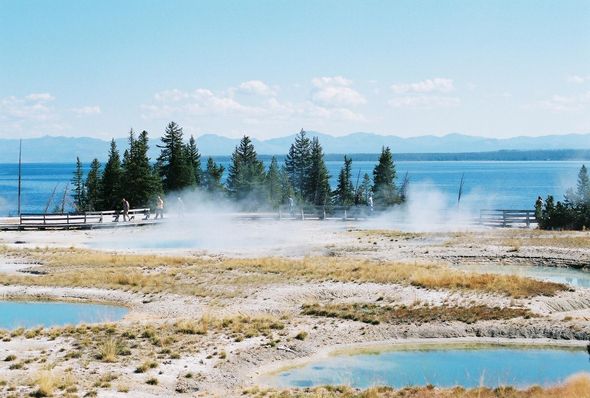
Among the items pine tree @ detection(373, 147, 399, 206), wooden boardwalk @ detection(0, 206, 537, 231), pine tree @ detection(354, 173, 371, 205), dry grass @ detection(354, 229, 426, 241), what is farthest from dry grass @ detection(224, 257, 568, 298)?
pine tree @ detection(354, 173, 371, 205)

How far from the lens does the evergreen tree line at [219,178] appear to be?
82.2 m

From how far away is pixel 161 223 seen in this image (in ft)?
199

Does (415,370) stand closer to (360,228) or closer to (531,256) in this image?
(531,256)

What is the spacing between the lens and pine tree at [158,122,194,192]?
87562mm

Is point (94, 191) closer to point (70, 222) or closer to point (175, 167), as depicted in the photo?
point (175, 167)

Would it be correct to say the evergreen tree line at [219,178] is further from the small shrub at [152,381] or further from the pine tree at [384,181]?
the small shrub at [152,381]

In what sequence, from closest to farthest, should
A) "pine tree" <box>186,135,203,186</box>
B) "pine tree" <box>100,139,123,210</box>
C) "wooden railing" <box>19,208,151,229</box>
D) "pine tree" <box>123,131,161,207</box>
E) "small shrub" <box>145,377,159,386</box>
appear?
"small shrub" <box>145,377,159,386</box> < "wooden railing" <box>19,208,151,229</box> < "pine tree" <box>123,131,161,207</box> < "pine tree" <box>100,139,123,210</box> < "pine tree" <box>186,135,203,186</box>

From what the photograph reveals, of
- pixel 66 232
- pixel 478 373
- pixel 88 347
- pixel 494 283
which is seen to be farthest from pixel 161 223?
pixel 478 373

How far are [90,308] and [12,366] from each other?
9.98m

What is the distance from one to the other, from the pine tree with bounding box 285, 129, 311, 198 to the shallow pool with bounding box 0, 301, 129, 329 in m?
78.6

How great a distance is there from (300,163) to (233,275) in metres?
75.7

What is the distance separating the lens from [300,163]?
10975 centimetres

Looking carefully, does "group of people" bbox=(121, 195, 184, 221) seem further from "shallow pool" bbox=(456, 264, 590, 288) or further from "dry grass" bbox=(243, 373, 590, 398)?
"dry grass" bbox=(243, 373, 590, 398)

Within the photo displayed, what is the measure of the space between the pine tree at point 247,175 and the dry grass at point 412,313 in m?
64.9
